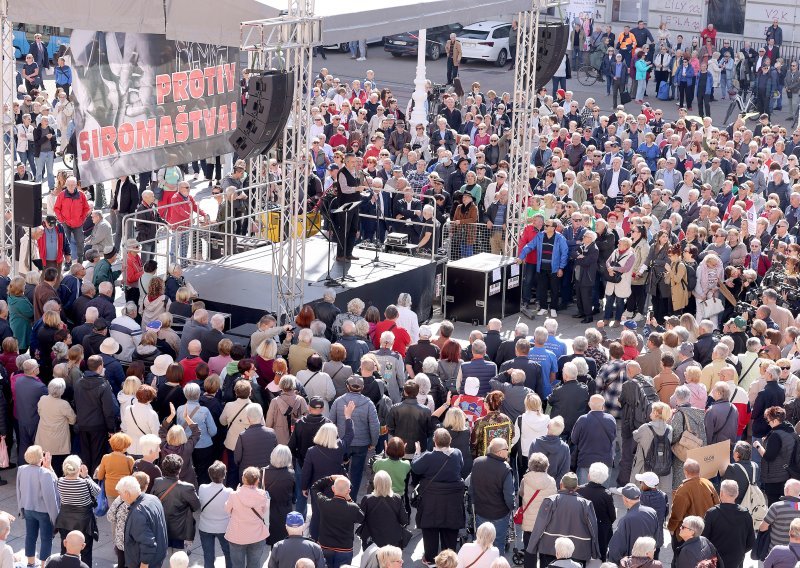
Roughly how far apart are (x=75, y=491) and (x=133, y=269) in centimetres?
672

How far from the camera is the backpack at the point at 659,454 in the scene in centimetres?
1184

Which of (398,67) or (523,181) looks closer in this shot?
(523,181)

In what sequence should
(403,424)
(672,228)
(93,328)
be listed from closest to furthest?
(403,424)
(93,328)
(672,228)

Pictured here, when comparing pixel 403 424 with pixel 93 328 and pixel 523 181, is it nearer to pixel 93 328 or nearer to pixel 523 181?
pixel 93 328

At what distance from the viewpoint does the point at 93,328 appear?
44.1 feet

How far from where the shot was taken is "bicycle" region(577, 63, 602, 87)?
35938 mm

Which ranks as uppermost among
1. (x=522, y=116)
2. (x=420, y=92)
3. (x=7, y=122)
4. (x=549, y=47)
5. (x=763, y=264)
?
(x=549, y=47)

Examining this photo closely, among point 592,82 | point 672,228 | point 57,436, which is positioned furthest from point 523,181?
point 592,82

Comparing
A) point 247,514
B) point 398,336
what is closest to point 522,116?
point 398,336

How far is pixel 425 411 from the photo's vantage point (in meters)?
11.8

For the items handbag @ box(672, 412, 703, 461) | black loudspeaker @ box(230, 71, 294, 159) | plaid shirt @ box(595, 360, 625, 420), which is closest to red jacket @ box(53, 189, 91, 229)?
black loudspeaker @ box(230, 71, 294, 159)

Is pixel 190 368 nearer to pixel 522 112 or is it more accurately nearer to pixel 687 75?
pixel 522 112

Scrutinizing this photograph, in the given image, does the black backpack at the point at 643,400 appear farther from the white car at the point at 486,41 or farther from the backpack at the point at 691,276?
the white car at the point at 486,41

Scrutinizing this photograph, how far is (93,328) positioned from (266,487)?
359 cm
